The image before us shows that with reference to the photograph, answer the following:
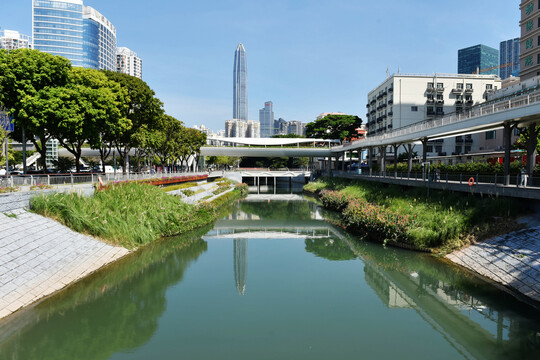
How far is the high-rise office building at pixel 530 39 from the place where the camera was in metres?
44.6

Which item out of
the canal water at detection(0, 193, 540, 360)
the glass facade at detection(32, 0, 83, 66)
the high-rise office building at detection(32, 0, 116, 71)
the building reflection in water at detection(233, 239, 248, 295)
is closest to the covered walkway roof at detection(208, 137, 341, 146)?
the building reflection in water at detection(233, 239, 248, 295)

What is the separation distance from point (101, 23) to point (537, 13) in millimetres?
170384

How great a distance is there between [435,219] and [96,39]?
16955 cm

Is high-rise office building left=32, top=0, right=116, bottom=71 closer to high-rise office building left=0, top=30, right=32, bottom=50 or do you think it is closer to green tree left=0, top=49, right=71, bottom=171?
high-rise office building left=0, top=30, right=32, bottom=50

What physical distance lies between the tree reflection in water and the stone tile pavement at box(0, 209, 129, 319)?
0.60 meters

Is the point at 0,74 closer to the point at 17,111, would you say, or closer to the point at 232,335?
the point at 17,111

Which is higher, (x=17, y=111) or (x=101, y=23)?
(x=101, y=23)

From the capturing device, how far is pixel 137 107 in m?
36.8

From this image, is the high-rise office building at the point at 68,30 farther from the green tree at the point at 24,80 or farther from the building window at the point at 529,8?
the building window at the point at 529,8

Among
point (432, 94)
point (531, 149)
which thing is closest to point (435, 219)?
point (531, 149)

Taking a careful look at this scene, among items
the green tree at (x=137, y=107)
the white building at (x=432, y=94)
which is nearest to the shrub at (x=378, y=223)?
the green tree at (x=137, y=107)

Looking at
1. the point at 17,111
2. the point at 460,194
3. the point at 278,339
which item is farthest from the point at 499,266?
the point at 17,111

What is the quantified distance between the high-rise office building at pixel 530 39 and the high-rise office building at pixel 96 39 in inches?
5220

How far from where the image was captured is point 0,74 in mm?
24562
